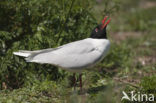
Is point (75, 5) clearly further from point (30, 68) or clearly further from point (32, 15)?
point (30, 68)

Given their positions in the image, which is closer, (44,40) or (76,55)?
(76,55)

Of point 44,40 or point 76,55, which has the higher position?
point 44,40

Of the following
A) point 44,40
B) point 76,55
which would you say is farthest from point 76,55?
point 44,40

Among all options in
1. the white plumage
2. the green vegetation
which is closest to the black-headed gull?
the white plumage

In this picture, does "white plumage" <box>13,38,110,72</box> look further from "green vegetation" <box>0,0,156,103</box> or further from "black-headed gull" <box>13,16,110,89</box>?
"green vegetation" <box>0,0,156,103</box>

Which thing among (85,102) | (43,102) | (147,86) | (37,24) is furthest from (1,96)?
(147,86)

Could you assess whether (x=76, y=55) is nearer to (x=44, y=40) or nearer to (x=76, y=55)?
(x=76, y=55)

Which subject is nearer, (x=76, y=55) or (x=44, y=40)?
(x=76, y=55)

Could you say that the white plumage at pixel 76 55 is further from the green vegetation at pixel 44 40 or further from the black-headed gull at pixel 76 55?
the green vegetation at pixel 44 40

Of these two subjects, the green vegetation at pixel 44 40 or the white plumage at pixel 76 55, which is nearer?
the white plumage at pixel 76 55

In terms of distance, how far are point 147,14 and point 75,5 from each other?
623 centimetres

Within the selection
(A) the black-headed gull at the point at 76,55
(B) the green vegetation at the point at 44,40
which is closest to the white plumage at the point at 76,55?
(A) the black-headed gull at the point at 76,55

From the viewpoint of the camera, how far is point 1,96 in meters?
4.40

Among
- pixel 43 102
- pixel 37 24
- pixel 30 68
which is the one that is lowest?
pixel 43 102
